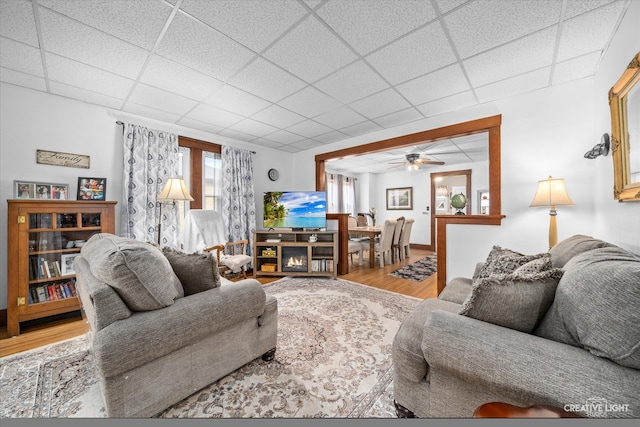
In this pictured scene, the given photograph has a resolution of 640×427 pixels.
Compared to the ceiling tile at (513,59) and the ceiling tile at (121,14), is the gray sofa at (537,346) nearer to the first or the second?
the ceiling tile at (513,59)

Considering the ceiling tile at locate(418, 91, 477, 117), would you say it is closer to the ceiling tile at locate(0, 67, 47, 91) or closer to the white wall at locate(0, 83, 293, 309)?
the white wall at locate(0, 83, 293, 309)

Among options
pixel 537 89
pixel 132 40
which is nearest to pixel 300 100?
pixel 132 40

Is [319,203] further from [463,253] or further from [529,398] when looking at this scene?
[529,398]

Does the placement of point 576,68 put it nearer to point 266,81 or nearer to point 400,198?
point 266,81

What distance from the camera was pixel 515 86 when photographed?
250 centimetres

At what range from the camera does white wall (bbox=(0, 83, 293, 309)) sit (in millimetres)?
2396

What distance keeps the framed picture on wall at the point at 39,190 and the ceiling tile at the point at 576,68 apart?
199 inches

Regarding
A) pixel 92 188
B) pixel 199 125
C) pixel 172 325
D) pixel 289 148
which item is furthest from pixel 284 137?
pixel 172 325

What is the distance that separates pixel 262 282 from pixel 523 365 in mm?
3379

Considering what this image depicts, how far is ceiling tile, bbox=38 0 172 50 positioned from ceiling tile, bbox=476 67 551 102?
9.57ft

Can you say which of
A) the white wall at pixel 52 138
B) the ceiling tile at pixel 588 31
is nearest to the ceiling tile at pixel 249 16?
the ceiling tile at pixel 588 31

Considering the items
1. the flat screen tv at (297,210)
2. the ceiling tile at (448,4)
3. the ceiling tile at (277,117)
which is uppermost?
the ceiling tile at (277,117)

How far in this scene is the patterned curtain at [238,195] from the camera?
3.99 meters

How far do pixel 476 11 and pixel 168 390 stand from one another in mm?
2874
